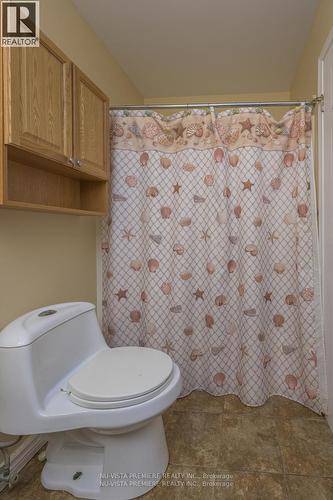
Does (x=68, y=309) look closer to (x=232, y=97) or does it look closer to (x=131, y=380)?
(x=131, y=380)

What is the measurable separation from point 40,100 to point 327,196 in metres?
1.47

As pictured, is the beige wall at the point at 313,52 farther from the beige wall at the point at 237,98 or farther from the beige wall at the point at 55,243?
the beige wall at the point at 55,243

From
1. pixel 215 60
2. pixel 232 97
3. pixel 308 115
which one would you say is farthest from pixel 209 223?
pixel 232 97

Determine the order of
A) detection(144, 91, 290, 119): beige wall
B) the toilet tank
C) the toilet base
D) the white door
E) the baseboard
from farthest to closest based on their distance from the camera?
1. detection(144, 91, 290, 119): beige wall
2. the white door
3. the baseboard
4. the toilet base
5. the toilet tank

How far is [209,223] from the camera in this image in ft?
6.54

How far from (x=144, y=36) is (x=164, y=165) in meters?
0.95

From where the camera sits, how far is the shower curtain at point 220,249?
190 cm

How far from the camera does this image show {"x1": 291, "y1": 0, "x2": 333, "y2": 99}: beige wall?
5.61 feet

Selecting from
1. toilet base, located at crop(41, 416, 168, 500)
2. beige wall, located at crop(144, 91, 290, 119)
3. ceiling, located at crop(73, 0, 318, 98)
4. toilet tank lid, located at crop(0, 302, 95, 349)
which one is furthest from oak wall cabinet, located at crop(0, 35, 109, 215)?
beige wall, located at crop(144, 91, 290, 119)

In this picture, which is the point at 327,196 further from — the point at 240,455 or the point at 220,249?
the point at 240,455

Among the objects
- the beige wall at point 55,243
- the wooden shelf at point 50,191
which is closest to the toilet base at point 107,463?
the beige wall at point 55,243

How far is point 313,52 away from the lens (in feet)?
6.56

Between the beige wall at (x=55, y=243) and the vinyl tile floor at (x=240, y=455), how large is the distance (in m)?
0.82

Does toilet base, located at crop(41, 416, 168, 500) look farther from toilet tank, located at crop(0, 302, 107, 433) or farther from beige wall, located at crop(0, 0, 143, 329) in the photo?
beige wall, located at crop(0, 0, 143, 329)
